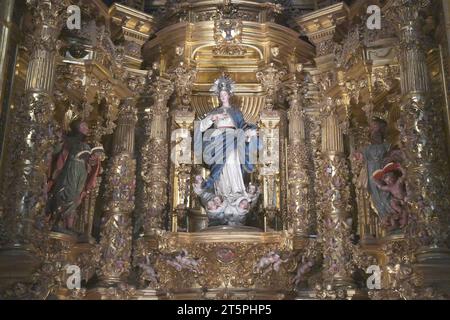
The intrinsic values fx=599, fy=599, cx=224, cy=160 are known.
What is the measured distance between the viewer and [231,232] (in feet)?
34.9

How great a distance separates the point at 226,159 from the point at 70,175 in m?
2.96

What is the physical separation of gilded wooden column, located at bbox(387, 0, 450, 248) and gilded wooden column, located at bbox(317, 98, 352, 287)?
83.7 inches

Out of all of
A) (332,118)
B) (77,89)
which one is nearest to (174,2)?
(77,89)

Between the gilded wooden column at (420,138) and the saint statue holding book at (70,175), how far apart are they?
544cm

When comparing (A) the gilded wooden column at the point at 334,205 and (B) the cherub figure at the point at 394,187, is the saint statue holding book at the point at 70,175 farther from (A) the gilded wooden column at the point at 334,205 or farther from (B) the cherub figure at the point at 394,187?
(B) the cherub figure at the point at 394,187

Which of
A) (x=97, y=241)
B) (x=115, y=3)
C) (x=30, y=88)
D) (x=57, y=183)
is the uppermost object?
(x=115, y=3)

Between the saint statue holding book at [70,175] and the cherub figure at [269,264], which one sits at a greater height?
the saint statue holding book at [70,175]

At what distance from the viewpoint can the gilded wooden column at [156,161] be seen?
11102mm

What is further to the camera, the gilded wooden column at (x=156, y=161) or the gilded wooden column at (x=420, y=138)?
the gilded wooden column at (x=156, y=161)

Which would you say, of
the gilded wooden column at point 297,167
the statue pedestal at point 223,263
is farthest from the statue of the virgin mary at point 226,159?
the gilded wooden column at point 297,167

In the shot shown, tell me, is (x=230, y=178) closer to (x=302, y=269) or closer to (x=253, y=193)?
(x=253, y=193)

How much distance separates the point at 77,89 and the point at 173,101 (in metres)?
2.35

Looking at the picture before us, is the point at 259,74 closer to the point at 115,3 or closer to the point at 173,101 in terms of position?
the point at 173,101

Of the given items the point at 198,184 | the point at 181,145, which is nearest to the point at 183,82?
the point at 181,145
